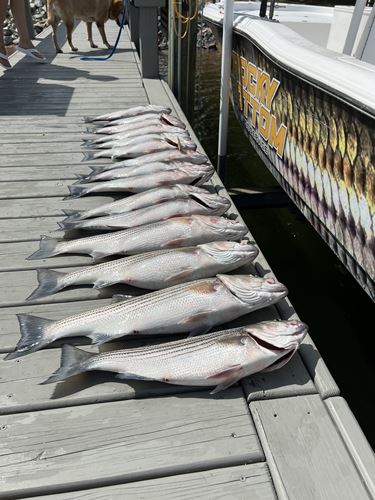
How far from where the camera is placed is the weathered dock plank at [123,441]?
1.71 metres

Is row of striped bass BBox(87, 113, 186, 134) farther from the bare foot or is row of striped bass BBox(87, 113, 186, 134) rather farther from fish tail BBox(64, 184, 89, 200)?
the bare foot

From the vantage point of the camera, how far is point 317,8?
7336mm

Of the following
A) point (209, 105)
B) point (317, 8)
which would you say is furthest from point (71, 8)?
point (317, 8)

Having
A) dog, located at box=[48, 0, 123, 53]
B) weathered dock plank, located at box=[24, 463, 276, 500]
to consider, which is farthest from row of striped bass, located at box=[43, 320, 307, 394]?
dog, located at box=[48, 0, 123, 53]

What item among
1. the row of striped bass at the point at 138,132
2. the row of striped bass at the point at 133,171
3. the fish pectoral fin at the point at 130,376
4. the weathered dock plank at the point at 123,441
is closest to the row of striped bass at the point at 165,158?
the row of striped bass at the point at 133,171

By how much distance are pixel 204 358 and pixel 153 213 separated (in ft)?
4.73

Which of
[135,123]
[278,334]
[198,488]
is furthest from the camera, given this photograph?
[135,123]

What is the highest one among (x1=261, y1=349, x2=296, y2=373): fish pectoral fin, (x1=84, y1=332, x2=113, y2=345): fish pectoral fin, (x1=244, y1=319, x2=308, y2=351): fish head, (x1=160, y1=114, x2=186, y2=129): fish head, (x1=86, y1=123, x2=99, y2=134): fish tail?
(x1=160, y1=114, x2=186, y2=129): fish head

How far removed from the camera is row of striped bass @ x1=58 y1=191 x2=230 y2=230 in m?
3.18

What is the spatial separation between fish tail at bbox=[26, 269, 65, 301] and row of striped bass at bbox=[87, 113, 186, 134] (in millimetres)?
2784

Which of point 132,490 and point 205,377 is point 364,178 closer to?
point 205,377

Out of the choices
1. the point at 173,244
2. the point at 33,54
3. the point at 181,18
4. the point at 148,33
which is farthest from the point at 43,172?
the point at 33,54

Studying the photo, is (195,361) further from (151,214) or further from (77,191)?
(77,191)

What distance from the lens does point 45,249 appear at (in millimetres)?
2975
